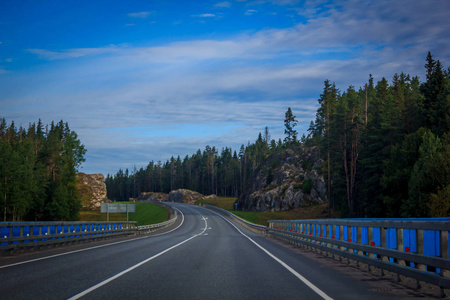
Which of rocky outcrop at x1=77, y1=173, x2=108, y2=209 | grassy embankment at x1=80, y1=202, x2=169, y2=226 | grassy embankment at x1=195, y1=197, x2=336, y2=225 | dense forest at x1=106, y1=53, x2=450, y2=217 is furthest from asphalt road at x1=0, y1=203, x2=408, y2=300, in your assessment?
rocky outcrop at x1=77, y1=173, x2=108, y2=209

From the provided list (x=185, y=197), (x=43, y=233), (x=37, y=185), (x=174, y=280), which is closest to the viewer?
(x=174, y=280)

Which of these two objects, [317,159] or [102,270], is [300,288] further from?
[317,159]

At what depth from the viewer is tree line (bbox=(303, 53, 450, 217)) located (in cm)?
4397

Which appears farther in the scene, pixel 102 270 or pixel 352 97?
pixel 352 97

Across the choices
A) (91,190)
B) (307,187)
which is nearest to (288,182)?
(307,187)

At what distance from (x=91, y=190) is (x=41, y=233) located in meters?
103

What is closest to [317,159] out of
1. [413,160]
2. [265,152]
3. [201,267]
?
[413,160]

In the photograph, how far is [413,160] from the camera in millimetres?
55125

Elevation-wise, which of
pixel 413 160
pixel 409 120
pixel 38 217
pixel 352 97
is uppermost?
pixel 352 97

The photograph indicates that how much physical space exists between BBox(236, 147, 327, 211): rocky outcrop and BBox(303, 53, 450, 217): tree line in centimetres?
778

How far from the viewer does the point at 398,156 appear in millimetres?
56625

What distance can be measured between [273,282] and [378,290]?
214cm

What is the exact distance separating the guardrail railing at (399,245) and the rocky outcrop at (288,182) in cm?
7817

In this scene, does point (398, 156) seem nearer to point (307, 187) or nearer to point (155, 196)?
point (307, 187)
